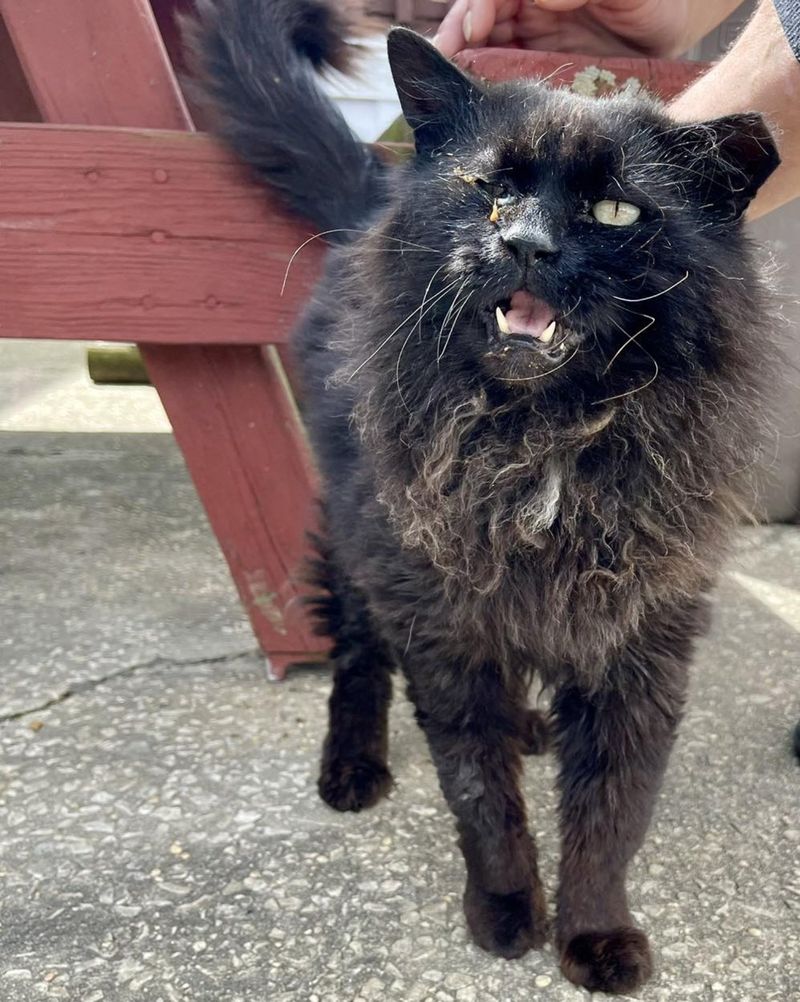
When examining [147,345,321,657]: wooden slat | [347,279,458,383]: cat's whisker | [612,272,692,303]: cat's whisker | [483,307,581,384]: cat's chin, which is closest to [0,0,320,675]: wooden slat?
[147,345,321,657]: wooden slat

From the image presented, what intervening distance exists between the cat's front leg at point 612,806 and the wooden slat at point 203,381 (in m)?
1.07

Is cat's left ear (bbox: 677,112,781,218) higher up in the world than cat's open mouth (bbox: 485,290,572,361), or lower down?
higher up

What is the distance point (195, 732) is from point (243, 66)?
1.51 metres

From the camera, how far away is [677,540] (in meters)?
1.43

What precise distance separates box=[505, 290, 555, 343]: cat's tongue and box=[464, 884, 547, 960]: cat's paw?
947 millimetres

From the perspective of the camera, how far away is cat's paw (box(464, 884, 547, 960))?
1553 mm

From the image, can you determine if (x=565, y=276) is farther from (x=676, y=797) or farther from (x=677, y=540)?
(x=676, y=797)

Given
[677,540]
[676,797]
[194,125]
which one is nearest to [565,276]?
[677,540]

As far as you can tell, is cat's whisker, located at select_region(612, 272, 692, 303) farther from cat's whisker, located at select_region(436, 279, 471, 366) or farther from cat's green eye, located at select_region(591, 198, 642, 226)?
cat's whisker, located at select_region(436, 279, 471, 366)

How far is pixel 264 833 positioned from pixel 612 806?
2.39 feet

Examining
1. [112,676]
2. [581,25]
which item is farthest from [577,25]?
[112,676]

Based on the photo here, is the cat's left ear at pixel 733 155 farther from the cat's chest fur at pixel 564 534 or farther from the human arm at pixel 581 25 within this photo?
the human arm at pixel 581 25

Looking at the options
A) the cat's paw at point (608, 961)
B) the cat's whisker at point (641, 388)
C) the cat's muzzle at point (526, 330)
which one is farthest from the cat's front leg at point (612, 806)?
the cat's muzzle at point (526, 330)

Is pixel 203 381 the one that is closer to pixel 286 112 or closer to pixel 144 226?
pixel 144 226
